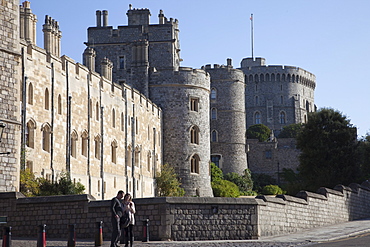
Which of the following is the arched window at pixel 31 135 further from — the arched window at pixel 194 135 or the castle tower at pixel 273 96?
the castle tower at pixel 273 96

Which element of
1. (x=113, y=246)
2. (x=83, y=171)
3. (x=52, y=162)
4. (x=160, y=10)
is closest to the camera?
(x=113, y=246)

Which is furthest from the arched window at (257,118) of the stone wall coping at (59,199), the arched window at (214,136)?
the stone wall coping at (59,199)

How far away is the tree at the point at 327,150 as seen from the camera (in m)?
42.6

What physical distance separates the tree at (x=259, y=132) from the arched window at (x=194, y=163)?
53.2 m

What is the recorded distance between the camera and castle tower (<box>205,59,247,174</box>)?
6994 centimetres

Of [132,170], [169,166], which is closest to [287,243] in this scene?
[132,170]

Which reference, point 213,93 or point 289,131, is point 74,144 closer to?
point 213,93

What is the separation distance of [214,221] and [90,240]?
3.82 m

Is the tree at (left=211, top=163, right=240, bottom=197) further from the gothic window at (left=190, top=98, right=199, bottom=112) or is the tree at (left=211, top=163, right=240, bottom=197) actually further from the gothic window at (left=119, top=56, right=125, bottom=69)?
the gothic window at (left=119, top=56, right=125, bottom=69)

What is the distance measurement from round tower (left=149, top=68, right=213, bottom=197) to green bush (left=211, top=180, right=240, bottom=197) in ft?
19.5

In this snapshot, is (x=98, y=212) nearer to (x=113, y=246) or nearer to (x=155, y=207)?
(x=155, y=207)

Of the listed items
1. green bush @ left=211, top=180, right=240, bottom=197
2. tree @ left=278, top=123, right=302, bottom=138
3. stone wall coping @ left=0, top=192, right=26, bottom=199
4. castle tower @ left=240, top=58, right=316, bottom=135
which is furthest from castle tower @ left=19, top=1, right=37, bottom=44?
castle tower @ left=240, top=58, right=316, bottom=135

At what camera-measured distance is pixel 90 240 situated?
69.0 ft

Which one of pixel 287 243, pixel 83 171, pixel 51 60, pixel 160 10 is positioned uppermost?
pixel 160 10
